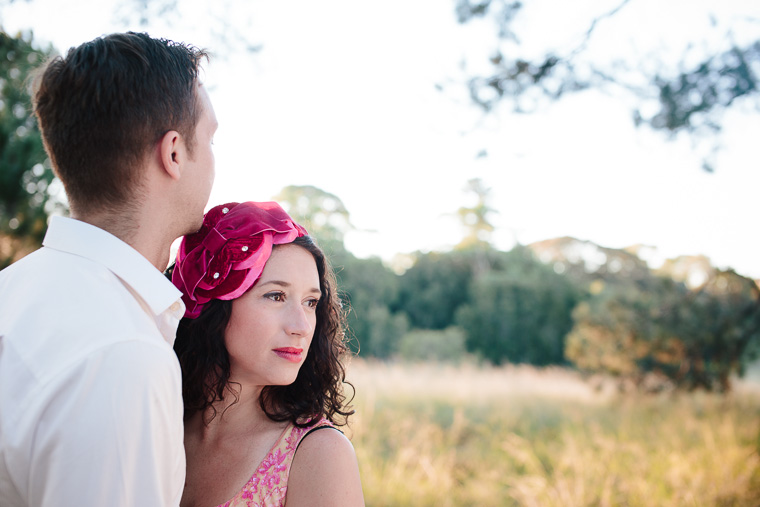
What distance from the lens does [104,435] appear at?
0.92 meters

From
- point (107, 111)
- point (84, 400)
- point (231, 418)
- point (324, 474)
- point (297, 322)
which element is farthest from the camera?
point (231, 418)

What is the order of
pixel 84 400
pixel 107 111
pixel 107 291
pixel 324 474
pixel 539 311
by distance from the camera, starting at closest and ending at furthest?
pixel 84 400 → pixel 107 291 → pixel 107 111 → pixel 324 474 → pixel 539 311

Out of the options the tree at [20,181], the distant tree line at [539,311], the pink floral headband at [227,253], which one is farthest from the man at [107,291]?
the distant tree line at [539,311]

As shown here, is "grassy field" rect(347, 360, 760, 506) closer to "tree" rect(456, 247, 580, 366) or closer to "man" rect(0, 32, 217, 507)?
"man" rect(0, 32, 217, 507)

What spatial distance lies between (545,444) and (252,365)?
7.27 m

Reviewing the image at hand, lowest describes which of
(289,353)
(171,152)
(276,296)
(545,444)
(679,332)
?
(545,444)

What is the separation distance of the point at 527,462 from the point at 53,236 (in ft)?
21.2

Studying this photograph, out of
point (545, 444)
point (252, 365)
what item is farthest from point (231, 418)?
point (545, 444)

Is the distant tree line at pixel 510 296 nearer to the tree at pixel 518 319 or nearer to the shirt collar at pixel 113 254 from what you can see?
the tree at pixel 518 319

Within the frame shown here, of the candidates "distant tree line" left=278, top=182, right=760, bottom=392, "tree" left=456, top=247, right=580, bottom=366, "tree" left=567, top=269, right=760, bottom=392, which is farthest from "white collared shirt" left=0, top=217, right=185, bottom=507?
"tree" left=456, top=247, right=580, bottom=366

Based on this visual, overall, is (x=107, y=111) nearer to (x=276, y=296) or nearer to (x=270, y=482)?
(x=276, y=296)

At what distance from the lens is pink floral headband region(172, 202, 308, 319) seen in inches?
67.4

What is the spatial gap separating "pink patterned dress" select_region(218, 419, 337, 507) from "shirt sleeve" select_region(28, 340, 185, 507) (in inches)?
27.6

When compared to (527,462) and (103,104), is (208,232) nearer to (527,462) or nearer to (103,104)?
(103,104)
